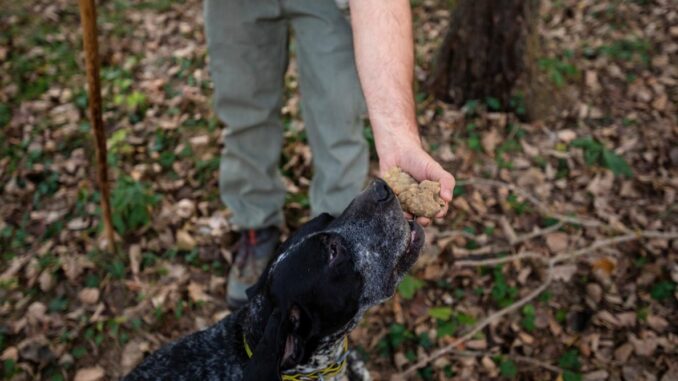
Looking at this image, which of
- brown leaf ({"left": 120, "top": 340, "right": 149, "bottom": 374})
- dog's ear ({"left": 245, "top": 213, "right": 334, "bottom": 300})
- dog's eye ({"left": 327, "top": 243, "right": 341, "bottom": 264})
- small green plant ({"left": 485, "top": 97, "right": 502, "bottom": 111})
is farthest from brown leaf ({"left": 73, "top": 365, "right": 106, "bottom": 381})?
small green plant ({"left": 485, "top": 97, "right": 502, "bottom": 111})

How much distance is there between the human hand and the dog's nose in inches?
8.6

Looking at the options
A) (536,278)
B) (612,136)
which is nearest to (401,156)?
(536,278)

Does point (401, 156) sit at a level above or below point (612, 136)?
above

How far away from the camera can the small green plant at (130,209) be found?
4.75 m

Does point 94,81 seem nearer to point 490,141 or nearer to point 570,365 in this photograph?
point 490,141

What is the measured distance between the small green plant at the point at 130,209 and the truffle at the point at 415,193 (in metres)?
2.86

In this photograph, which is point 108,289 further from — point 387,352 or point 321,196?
point 387,352

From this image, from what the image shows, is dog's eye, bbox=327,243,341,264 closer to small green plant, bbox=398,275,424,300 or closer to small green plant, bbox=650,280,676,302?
small green plant, bbox=398,275,424,300

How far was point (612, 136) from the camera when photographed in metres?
5.27

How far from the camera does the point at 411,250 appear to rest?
9.18 ft

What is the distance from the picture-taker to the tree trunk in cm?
504

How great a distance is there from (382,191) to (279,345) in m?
0.85

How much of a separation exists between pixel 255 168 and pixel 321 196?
582 millimetres

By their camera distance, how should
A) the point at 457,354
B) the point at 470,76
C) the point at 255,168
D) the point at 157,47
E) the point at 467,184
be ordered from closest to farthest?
the point at 457,354 < the point at 255,168 < the point at 467,184 < the point at 470,76 < the point at 157,47
